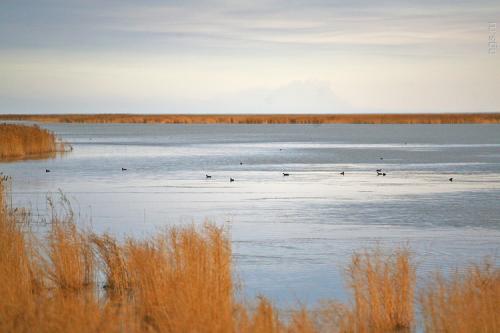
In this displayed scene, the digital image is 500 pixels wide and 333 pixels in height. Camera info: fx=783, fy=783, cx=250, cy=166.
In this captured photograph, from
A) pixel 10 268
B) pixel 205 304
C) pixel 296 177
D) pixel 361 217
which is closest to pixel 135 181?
pixel 296 177

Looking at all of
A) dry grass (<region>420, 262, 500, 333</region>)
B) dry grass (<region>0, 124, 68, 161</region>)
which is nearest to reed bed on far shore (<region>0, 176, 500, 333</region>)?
dry grass (<region>420, 262, 500, 333</region>)

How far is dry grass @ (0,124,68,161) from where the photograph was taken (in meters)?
33.2

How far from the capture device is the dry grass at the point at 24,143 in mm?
33156

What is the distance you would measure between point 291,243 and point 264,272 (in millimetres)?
2318

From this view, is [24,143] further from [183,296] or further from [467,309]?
[467,309]

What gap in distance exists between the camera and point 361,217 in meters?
15.3

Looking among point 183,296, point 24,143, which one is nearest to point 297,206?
point 183,296

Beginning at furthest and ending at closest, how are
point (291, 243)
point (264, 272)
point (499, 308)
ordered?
point (291, 243) < point (264, 272) < point (499, 308)

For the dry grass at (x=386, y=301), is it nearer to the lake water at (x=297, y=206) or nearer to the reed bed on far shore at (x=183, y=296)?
the reed bed on far shore at (x=183, y=296)

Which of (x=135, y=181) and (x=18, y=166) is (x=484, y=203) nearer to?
(x=135, y=181)

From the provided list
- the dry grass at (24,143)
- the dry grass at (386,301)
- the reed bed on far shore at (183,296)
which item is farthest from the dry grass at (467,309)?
the dry grass at (24,143)

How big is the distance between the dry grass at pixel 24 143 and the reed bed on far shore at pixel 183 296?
2438 centimetres

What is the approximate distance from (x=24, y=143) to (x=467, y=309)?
31.4 meters

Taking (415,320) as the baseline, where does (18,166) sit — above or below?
above
